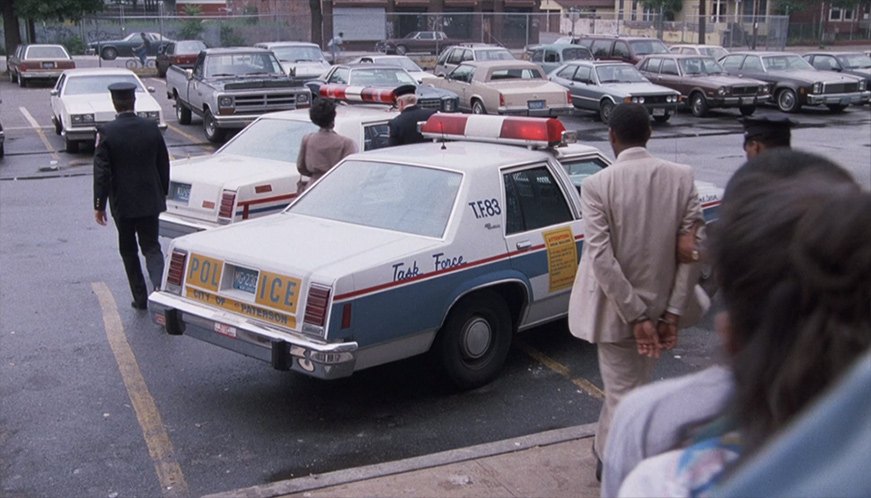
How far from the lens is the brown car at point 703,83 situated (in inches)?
1013

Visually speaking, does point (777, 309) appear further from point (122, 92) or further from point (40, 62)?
point (40, 62)

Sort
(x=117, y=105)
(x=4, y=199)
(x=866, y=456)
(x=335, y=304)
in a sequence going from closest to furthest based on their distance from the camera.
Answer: (x=866, y=456) < (x=335, y=304) < (x=117, y=105) < (x=4, y=199)

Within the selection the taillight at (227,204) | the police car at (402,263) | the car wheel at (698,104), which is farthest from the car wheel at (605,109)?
the police car at (402,263)

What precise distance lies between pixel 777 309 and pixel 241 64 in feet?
69.1

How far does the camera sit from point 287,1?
5803 centimetres

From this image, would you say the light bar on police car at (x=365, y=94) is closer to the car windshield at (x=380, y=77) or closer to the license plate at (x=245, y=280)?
the license plate at (x=245, y=280)

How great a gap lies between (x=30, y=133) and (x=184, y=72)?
12.6ft

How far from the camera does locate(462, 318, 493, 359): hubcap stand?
20.5ft

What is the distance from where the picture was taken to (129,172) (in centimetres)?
810

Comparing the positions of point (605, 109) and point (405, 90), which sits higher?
point (405, 90)

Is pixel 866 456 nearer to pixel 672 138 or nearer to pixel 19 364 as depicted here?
pixel 19 364

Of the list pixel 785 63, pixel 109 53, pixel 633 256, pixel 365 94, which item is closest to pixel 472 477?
pixel 633 256

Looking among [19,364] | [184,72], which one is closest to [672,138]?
[184,72]

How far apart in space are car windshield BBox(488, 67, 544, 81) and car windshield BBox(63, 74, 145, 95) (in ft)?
27.8
